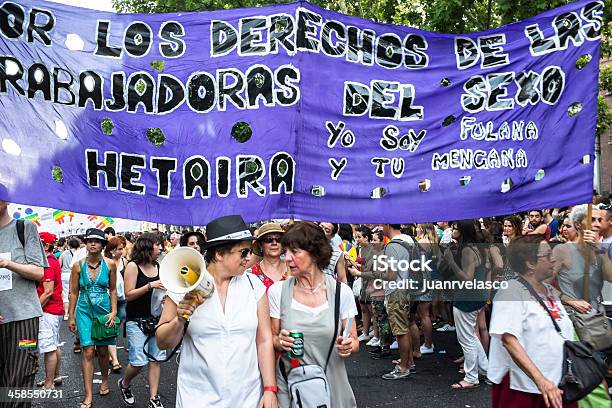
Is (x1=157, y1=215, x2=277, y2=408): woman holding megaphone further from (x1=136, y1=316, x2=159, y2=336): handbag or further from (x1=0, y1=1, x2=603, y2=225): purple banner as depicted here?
(x1=136, y1=316, x2=159, y2=336): handbag

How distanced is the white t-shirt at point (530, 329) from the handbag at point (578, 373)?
0.19 ft

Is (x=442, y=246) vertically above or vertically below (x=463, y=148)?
below

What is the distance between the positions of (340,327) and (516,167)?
6.16ft

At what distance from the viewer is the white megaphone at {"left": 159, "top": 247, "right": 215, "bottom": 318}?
335 cm

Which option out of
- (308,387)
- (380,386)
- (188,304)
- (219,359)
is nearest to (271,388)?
(308,387)

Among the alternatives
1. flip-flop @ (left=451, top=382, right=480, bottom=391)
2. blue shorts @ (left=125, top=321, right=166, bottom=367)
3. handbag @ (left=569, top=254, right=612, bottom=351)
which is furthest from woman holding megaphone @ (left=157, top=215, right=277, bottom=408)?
flip-flop @ (left=451, top=382, right=480, bottom=391)

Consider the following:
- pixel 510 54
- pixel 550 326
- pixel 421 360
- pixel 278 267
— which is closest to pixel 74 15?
pixel 278 267

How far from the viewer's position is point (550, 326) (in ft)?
13.2

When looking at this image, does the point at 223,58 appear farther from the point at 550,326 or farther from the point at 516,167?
the point at 550,326

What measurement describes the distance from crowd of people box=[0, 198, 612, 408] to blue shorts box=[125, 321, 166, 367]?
0.02 m

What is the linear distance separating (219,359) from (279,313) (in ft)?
1.82

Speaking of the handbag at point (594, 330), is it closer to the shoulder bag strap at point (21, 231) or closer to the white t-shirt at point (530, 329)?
the white t-shirt at point (530, 329)

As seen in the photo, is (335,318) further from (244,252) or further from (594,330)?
(594,330)

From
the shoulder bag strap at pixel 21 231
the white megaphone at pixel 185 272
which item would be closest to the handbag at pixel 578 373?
the white megaphone at pixel 185 272
